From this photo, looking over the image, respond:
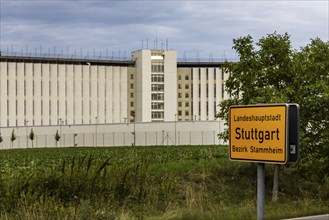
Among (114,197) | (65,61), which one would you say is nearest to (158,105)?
(65,61)

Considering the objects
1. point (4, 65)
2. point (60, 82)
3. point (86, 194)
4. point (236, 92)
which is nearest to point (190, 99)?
point (60, 82)

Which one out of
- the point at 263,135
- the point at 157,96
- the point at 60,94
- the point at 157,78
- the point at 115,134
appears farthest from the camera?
the point at 157,78

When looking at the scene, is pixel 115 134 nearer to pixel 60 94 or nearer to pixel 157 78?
pixel 60 94

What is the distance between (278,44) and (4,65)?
321 ft

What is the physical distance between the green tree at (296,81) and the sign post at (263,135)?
17.8 meters

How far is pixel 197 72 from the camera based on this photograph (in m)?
132

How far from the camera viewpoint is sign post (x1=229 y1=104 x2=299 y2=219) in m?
3.99

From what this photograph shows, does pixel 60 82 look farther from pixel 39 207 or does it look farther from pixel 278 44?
pixel 39 207

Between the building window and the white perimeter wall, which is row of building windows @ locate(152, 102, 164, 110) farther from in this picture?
the white perimeter wall

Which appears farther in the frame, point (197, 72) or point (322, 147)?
point (197, 72)

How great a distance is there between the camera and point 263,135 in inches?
170

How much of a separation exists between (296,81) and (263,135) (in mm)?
19047

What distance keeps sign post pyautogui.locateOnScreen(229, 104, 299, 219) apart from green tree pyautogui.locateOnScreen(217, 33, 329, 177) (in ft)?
58.3

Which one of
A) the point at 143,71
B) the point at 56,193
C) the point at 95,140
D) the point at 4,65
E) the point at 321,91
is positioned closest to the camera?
the point at 56,193
